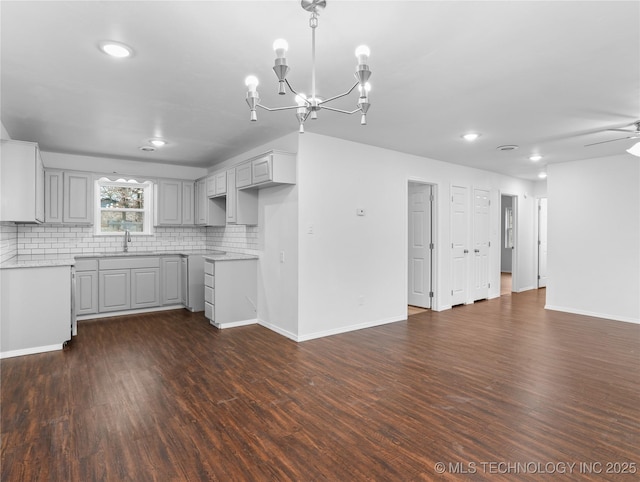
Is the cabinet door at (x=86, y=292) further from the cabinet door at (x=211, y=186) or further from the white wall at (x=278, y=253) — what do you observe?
the white wall at (x=278, y=253)

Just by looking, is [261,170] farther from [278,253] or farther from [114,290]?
[114,290]

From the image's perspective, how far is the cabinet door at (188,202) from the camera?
268 inches

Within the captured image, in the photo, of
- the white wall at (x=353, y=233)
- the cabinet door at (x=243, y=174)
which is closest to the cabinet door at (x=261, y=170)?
the cabinet door at (x=243, y=174)

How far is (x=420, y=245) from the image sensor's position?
21.6ft

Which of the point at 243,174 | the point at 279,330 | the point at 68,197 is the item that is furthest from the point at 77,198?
the point at 279,330

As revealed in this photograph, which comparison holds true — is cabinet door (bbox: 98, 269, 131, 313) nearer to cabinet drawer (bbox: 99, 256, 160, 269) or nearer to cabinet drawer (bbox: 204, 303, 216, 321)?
cabinet drawer (bbox: 99, 256, 160, 269)

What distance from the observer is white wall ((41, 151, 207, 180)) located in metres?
5.93

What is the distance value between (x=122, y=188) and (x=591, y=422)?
7.05 m

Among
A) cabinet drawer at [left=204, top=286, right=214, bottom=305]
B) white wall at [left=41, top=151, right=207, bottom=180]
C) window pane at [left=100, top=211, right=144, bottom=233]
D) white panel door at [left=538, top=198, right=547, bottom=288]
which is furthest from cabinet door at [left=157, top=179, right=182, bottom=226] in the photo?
white panel door at [left=538, top=198, right=547, bottom=288]

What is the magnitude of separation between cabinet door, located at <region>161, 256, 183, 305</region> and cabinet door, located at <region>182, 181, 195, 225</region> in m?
0.76

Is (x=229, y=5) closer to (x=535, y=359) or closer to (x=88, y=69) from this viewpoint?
(x=88, y=69)

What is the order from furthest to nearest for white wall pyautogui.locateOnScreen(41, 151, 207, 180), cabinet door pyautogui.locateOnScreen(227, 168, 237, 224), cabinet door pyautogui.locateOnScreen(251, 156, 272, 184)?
white wall pyautogui.locateOnScreen(41, 151, 207, 180) → cabinet door pyautogui.locateOnScreen(227, 168, 237, 224) → cabinet door pyautogui.locateOnScreen(251, 156, 272, 184)

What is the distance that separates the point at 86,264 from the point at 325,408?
4.64m

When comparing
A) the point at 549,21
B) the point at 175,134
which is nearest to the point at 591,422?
the point at 549,21
